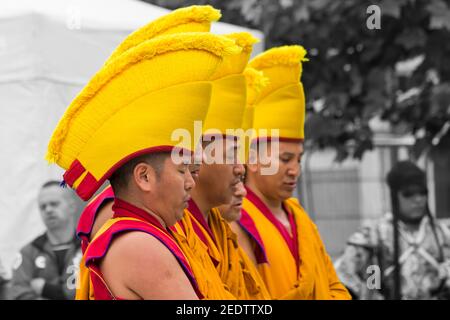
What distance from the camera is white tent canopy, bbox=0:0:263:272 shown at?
4.84m

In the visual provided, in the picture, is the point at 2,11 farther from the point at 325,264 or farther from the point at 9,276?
the point at 325,264

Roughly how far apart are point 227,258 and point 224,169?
0.32 meters

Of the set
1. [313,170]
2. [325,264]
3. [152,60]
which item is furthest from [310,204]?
[152,60]

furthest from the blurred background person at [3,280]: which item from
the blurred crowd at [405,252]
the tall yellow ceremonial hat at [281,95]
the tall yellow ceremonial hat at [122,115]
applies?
the tall yellow ceremonial hat at [122,115]

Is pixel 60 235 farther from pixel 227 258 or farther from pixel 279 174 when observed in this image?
pixel 227 258

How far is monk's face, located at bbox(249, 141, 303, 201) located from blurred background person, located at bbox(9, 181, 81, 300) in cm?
97

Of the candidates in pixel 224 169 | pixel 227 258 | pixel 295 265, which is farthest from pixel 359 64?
pixel 227 258

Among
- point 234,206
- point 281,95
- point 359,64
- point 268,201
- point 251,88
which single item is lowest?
point 234,206

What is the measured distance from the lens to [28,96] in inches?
192

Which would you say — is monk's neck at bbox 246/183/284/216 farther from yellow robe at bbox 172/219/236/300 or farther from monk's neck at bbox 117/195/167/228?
monk's neck at bbox 117/195/167/228

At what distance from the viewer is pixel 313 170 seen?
9867 millimetres

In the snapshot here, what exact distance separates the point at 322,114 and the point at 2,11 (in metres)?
2.57

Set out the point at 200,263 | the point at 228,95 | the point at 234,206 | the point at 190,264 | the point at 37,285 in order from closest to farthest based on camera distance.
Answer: the point at 190,264, the point at 200,263, the point at 228,95, the point at 234,206, the point at 37,285

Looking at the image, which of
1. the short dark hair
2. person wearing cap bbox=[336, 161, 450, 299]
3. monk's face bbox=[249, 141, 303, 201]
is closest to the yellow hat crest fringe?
the short dark hair
